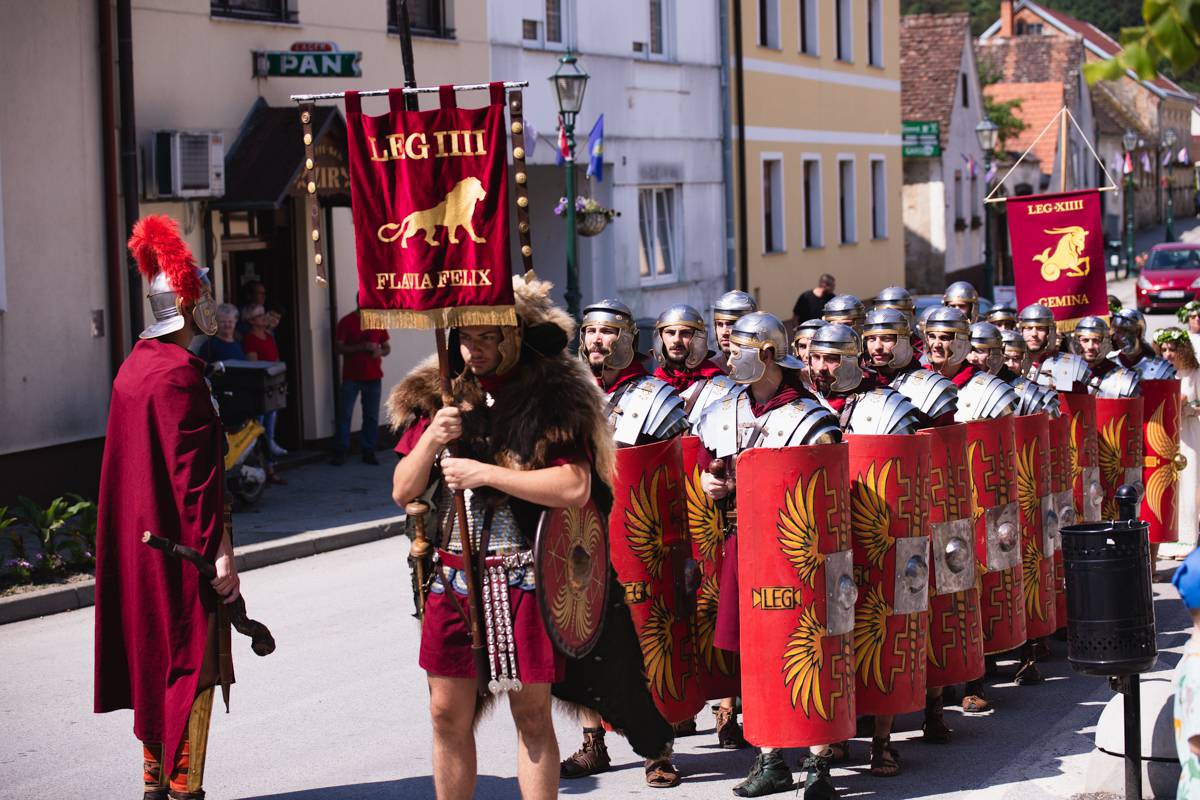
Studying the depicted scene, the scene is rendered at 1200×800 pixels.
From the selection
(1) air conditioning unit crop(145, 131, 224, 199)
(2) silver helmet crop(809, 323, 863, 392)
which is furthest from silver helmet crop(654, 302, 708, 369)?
(1) air conditioning unit crop(145, 131, 224, 199)

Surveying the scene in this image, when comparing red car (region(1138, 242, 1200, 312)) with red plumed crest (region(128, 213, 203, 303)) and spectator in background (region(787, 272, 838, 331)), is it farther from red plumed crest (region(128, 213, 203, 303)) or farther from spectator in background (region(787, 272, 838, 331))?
red plumed crest (region(128, 213, 203, 303))

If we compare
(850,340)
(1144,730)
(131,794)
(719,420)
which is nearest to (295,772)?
(131,794)

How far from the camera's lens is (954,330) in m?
8.69

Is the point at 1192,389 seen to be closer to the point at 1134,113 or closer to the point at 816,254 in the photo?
the point at 816,254

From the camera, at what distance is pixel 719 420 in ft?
22.8

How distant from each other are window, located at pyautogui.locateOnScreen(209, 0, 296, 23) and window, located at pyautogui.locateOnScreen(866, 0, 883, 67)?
19.8m

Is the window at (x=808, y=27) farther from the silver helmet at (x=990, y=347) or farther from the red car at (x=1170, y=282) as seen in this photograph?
the silver helmet at (x=990, y=347)

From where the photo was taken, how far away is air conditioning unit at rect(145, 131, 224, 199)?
15234 millimetres

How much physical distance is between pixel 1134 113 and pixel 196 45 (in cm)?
7507

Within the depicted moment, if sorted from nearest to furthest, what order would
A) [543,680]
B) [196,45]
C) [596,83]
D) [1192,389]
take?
[543,680] → [1192,389] → [196,45] → [596,83]

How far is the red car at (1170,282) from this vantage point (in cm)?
3931

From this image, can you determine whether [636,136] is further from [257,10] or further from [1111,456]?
[1111,456]

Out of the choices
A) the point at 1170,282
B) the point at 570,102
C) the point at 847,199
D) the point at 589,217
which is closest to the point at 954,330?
the point at 570,102

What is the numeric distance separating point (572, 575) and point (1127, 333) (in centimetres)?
747
